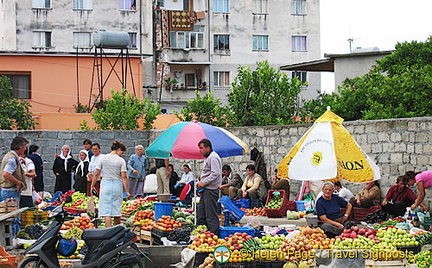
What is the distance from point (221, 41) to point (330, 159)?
38.6 meters

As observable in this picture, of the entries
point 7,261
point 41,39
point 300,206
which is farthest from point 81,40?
point 7,261

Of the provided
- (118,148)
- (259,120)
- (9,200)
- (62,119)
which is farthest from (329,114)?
(62,119)

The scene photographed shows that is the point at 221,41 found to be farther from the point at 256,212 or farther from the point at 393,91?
the point at 256,212

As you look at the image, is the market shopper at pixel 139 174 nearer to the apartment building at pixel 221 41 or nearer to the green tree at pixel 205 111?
the green tree at pixel 205 111

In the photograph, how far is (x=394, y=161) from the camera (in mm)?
16359

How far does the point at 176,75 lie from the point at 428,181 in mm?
37299

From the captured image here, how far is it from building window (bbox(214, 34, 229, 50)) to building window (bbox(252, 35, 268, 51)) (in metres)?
1.91

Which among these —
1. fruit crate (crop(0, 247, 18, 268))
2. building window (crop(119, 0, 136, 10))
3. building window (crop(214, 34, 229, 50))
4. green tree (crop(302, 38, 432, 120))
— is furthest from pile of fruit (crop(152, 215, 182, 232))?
building window (crop(214, 34, 229, 50))

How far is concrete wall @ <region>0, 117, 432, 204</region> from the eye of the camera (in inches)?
616

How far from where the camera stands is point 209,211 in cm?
1295

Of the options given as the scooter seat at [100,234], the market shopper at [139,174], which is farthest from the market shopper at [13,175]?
the market shopper at [139,174]

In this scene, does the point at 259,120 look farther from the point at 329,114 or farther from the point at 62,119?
the point at 329,114

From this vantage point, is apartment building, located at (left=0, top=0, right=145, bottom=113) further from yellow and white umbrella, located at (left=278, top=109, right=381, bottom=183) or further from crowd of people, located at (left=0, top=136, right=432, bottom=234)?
yellow and white umbrella, located at (left=278, top=109, right=381, bottom=183)

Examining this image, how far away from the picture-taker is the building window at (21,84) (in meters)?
42.0
